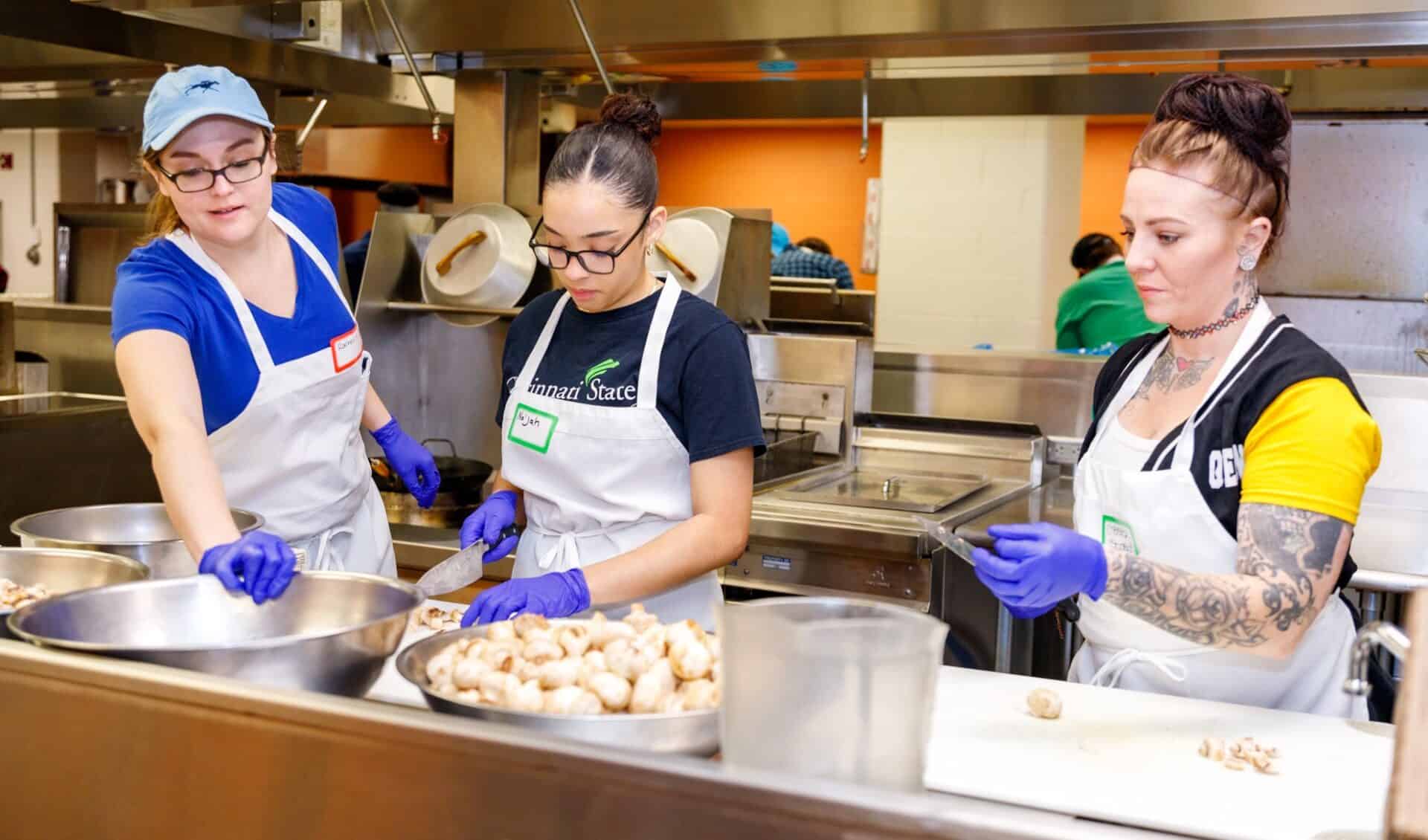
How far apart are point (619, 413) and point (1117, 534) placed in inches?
32.4

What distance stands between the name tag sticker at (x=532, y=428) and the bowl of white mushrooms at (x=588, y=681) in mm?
860

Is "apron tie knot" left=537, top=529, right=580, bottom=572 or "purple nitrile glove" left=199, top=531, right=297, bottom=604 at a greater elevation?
"purple nitrile glove" left=199, top=531, right=297, bottom=604

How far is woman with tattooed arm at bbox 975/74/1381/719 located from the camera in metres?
1.63

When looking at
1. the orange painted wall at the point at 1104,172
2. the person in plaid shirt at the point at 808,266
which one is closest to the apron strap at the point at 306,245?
the person in plaid shirt at the point at 808,266

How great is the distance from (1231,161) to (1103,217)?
7.97 metres

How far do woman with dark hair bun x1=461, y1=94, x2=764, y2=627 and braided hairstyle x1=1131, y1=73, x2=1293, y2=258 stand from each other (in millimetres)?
749

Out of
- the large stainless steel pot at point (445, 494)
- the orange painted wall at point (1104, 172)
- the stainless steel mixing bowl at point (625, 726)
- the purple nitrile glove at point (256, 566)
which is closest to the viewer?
the stainless steel mixing bowl at point (625, 726)

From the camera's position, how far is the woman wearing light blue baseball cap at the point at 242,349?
1.88 metres

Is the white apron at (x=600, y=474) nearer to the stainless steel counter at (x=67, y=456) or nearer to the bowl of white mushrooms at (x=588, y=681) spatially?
the bowl of white mushrooms at (x=588, y=681)

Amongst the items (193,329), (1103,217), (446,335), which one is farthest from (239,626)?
(1103,217)

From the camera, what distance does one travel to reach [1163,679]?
6.46 ft

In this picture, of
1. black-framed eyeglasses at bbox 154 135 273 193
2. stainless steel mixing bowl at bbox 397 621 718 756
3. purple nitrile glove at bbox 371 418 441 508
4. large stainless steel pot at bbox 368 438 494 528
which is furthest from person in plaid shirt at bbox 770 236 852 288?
stainless steel mixing bowl at bbox 397 621 718 756

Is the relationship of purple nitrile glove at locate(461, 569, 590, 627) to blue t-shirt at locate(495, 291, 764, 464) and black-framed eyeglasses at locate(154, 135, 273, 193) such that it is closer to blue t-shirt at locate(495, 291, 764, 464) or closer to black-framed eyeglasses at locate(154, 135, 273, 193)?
blue t-shirt at locate(495, 291, 764, 464)

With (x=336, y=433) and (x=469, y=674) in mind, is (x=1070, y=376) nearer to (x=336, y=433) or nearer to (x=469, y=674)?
(x=336, y=433)
